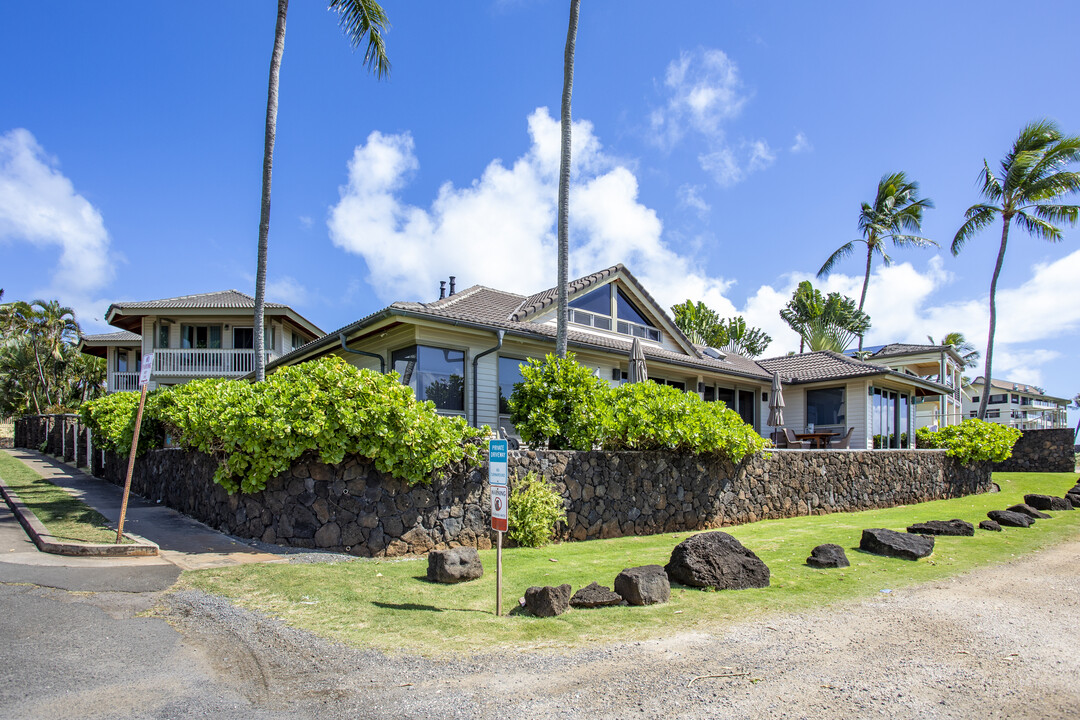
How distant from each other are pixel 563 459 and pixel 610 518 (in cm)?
147

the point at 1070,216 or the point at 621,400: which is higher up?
the point at 1070,216

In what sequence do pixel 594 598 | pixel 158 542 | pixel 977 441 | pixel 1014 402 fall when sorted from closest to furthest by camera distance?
pixel 594 598, pixel 158 542, pixel 977 441, pixel 1014 402

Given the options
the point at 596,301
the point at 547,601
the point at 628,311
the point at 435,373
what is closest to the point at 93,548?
the point at 547,601

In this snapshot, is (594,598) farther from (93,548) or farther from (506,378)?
(506,378)

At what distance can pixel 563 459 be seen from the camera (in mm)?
10844

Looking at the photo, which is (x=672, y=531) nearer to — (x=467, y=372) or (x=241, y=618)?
(x=467, y=372)

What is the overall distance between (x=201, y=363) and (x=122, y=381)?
230 inches

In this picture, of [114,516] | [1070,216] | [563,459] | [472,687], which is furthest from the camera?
[1070,216]

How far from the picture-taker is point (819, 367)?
80.3 ft

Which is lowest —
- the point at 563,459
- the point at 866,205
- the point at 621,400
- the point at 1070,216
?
the point at 563,459

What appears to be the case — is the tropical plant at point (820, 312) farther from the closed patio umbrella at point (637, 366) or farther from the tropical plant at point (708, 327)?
the closed patio umbrella at point (637, 366)

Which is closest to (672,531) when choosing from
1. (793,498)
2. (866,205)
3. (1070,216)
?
(793,498)

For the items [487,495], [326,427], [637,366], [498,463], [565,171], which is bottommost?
[487,495]

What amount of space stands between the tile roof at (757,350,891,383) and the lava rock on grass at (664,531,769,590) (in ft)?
54.4
